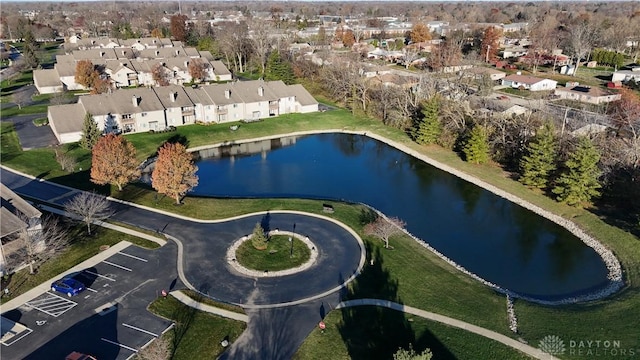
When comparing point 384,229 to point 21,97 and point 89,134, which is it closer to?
point 89,134

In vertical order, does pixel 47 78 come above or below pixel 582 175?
above

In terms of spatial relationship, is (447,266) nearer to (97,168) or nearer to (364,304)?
(364,304)

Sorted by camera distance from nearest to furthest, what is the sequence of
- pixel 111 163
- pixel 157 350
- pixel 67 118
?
pixel 157 350
pixel 111 163
pixel 67 118

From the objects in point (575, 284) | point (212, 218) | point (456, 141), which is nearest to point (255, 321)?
point (212, 218)

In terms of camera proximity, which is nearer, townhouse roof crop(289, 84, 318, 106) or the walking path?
the walking path

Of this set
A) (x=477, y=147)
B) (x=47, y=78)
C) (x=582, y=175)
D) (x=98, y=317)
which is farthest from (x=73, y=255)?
(x=47, y=78)

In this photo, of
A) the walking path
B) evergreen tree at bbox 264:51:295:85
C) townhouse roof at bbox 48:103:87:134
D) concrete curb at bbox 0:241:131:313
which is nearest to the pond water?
the walking path

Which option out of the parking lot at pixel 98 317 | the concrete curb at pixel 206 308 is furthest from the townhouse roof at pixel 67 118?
the concrete curb at pixel 206 308

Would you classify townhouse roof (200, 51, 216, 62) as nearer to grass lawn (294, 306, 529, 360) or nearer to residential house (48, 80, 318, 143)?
residential house (48, 80, 318, 143)
